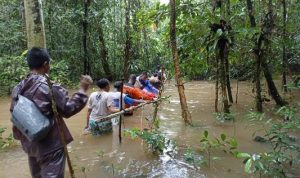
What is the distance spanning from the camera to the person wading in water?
10.9ft

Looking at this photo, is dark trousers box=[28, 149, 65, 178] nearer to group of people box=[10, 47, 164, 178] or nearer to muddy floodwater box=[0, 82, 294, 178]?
group of people box=[10, 47, 164, 178]

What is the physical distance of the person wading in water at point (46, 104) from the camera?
3320 millimetres

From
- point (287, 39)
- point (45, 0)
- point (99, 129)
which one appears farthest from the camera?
point (45, 0)

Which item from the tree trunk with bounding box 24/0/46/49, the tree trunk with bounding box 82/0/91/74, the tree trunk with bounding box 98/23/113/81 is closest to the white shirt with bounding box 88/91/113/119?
the tree trunk with bounding box 24/0/46/49

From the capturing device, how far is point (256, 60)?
8555 millimetres

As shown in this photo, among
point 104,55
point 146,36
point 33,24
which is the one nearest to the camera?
point 33,24

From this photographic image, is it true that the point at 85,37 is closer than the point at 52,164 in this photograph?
No

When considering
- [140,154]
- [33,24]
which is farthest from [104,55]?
[33,24]

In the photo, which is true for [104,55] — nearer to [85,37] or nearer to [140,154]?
[85,37]

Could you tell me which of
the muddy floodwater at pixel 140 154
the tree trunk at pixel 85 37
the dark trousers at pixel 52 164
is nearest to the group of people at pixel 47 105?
the dark trousers at pixel 52 164

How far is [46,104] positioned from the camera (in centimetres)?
330

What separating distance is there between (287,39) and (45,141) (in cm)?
721

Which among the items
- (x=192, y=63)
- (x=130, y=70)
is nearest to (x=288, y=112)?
(x=192, y=63)

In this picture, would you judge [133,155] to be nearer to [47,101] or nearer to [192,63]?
[47,101]
